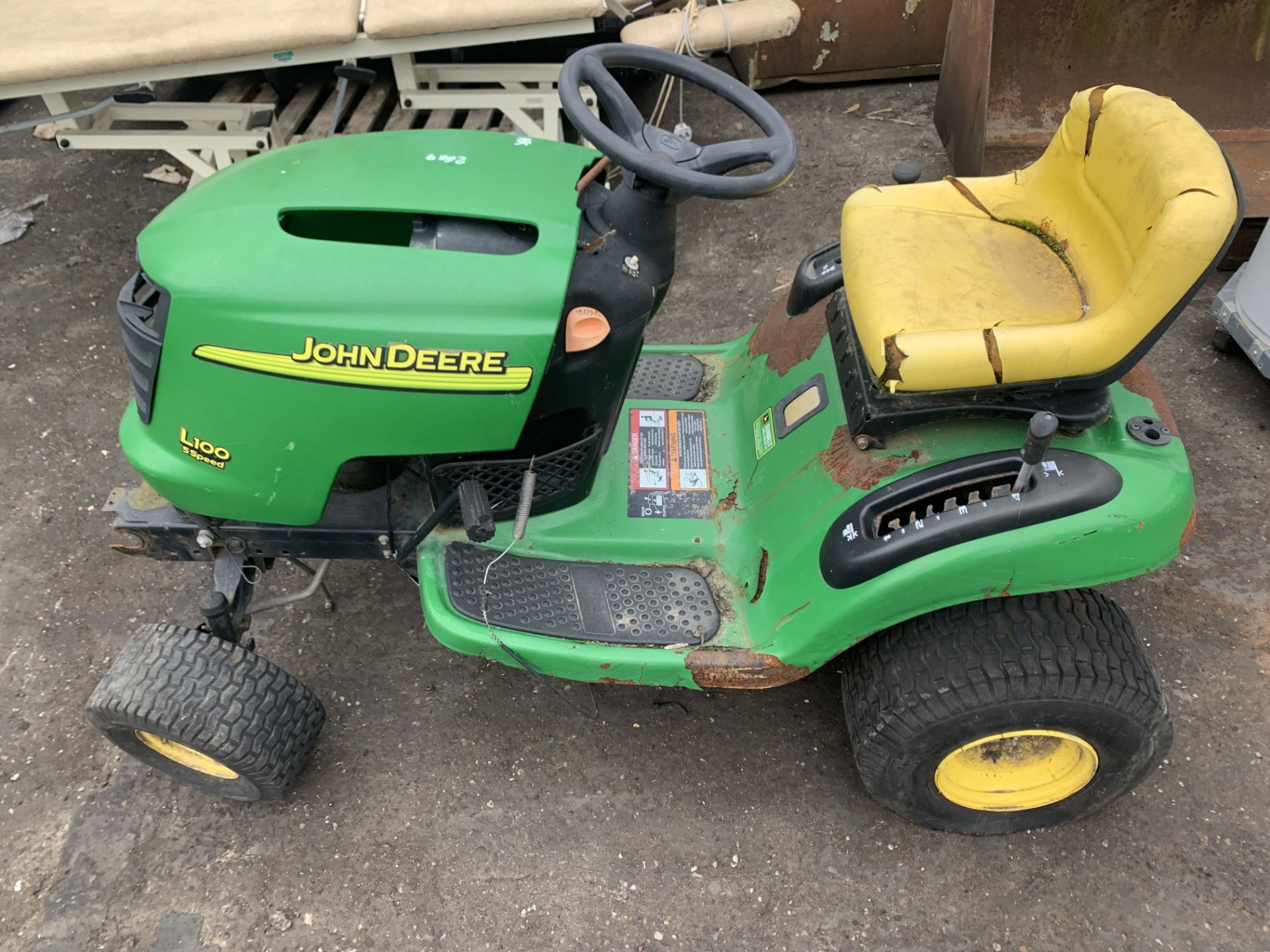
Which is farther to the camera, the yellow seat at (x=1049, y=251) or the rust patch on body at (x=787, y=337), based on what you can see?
the rust patch on body at (x=787, y=337)

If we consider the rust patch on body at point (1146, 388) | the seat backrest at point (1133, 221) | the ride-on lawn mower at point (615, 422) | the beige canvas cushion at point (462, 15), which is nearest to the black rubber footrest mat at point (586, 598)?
the ride-on lawn mower at point (615, 422)

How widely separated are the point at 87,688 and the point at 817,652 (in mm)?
1857

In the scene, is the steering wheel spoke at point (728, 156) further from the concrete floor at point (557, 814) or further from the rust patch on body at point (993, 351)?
the concrete floor at point (557, 814)

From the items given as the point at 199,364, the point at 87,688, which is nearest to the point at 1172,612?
the point at 199,364

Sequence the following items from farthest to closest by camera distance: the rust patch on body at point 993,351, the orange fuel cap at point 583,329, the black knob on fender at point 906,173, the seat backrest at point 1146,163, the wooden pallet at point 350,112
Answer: the wooden pallet at point 350,112
the black knob on fender at point 906,173
the orange fuel cap at point 583,329
the rust patch on body at point 993,351
the seat backrest at point 1146,163

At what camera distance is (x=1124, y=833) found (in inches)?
81.2

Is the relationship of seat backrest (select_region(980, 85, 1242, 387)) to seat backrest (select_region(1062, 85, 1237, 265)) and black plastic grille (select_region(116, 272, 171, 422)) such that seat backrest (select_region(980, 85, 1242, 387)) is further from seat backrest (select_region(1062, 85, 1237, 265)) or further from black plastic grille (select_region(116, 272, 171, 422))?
black plastic grille (select_region(116, 272, 171, 422))

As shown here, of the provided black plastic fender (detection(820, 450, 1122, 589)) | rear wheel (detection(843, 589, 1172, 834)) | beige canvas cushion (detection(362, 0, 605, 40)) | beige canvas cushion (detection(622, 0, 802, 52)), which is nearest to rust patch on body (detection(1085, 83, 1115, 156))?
black plastic fender (detection(820, 450, 1122, 589))

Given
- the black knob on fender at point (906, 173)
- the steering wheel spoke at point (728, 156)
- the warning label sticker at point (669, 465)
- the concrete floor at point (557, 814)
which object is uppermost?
the steering wheel spoke at point (728, 156)

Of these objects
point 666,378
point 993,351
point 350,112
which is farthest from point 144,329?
point 350,112

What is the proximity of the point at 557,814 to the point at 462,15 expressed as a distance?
8.43ft

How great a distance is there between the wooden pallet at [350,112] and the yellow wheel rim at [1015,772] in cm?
285

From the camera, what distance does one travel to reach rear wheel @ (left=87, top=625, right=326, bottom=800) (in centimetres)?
189

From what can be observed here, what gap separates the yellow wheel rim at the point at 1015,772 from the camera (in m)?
1.95
